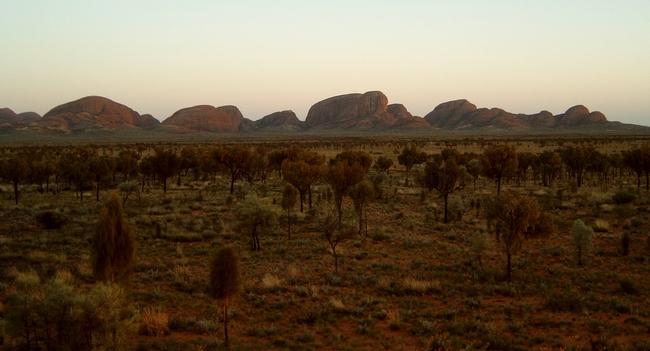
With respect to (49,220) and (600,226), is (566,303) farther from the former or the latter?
(49,220)

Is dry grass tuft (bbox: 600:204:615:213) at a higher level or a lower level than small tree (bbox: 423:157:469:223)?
lower

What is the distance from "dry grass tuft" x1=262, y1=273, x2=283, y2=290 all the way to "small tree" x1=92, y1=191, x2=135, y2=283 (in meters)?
5.64

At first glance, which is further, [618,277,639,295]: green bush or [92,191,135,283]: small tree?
[618,277,639,295]: green bush

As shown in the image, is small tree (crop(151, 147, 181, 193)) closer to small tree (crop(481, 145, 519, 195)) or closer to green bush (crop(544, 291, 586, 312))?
small tree (crop(481, 145, 519, 195))

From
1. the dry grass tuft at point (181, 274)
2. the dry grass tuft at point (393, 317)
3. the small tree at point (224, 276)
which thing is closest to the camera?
the small tree at point (224, 276)

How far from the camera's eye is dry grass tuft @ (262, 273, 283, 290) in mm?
16703

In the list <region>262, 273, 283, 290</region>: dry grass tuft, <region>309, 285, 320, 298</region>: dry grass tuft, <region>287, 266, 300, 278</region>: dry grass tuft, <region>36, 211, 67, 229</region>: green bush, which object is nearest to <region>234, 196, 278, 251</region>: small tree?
<region>287, 266, 300, 278</region>: dry grass tuft

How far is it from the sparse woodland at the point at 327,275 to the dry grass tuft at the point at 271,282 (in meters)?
0.11

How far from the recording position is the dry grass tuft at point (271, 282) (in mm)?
16703

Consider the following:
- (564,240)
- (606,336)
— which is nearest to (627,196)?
(564,240)

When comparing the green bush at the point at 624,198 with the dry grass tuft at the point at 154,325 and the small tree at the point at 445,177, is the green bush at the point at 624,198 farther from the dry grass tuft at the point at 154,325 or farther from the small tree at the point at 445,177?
the dry grass tuft at the point at 154,325

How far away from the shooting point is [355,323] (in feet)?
45.1

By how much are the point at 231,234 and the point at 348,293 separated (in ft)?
37.2

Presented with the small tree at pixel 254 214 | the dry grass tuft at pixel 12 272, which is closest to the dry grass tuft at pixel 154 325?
the dry grass tuft at pixel 12 272
